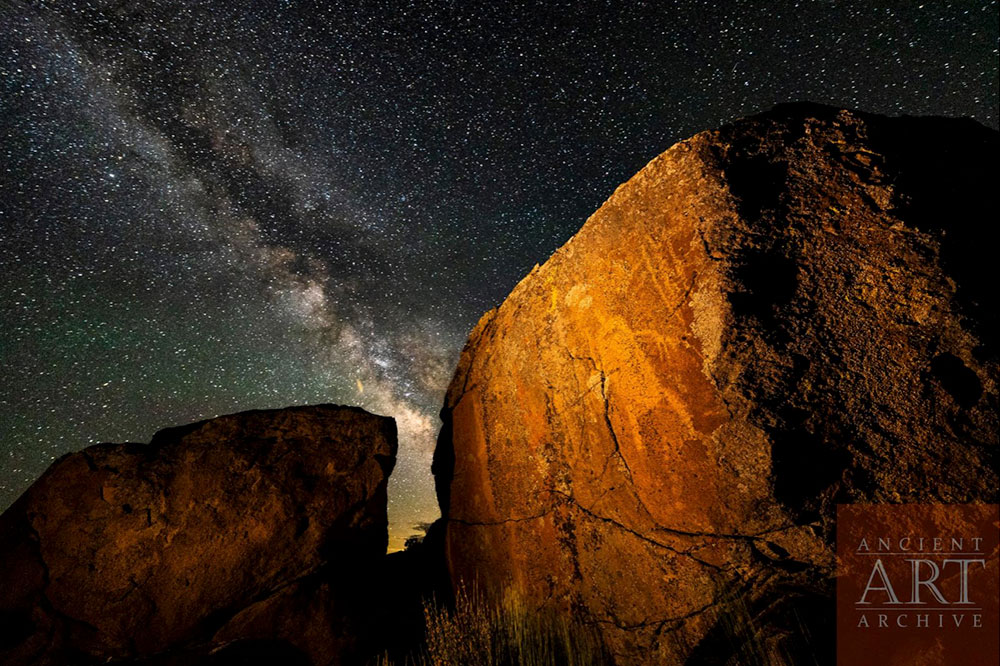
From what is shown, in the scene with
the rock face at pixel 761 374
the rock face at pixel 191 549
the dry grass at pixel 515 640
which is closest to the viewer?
the rock face at pixel 761 374

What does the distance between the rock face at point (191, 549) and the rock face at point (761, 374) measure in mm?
1858

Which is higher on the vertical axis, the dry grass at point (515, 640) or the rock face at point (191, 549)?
the rock face at point (191, 549)

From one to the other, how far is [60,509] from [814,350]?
240 inches

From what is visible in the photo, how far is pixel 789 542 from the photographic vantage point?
238 cm

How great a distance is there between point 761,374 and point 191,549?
466 cm

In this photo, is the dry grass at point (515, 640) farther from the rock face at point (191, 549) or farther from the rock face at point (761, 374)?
the rock face at point (191, 549)

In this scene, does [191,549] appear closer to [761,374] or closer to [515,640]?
[515,640]

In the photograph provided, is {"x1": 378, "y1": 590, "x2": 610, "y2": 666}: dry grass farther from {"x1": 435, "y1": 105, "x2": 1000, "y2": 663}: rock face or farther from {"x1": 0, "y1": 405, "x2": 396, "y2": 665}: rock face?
{"x1": 0, "y1": 405, "x2": 396, "y2": 665}: rock face

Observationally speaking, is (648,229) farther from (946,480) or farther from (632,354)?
(946,480)

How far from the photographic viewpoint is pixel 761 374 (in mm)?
2520

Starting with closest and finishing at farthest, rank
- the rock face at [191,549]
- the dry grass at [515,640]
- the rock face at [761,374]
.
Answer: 1. the rock face at [761,374]
2. the dry grass at [515,640]
3. the rock face at [191,549]

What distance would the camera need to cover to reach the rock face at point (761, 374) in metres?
2.34

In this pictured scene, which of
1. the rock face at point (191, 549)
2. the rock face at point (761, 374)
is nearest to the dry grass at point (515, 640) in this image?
the rock face at point (761, 374)

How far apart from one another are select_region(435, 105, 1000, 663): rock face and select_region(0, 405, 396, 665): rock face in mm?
1858
